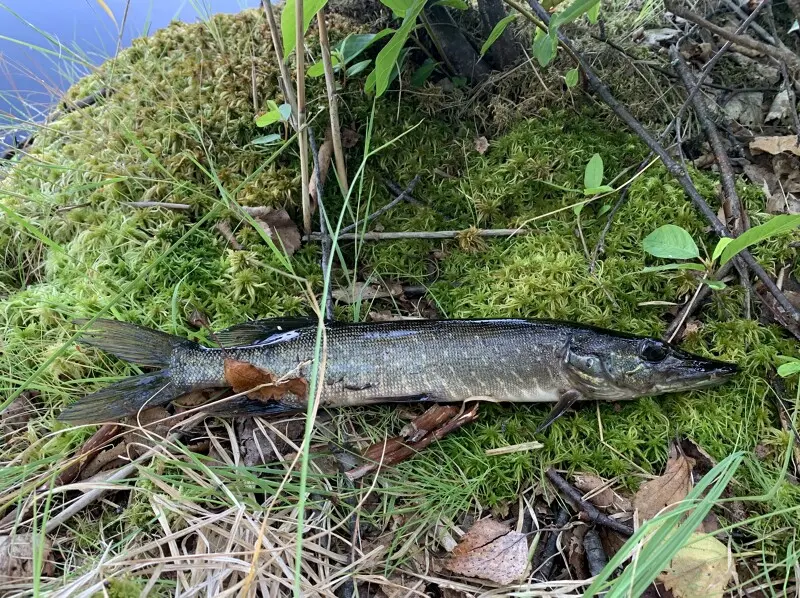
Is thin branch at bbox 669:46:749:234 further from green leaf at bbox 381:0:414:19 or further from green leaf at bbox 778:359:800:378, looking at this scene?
green leaf at bbox 381:0:414:19

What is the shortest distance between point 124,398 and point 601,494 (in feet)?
8.10

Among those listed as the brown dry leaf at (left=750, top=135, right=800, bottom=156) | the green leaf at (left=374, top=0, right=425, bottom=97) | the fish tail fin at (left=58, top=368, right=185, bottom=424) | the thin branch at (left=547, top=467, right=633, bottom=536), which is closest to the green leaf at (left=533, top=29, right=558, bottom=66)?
the green leaf at (left=374, top=0, right=425, bottom=97)

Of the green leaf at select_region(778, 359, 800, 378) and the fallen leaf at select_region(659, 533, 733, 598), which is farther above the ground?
the green leaf at select_region(778, 359, 800, 378)

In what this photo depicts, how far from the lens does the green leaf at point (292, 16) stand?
7.91ft

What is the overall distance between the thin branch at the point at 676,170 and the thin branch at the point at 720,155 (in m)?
0.11

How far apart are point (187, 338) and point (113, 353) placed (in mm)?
380

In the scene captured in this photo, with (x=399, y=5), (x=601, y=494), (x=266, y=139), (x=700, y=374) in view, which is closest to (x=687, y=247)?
(x=700, y=374)

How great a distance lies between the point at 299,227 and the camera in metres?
3.39

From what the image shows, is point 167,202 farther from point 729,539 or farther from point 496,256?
point 729,539

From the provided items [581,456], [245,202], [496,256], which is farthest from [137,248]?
[581,456]

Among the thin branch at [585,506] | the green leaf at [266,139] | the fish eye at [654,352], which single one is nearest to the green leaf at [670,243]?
the fish eye at [654,352]

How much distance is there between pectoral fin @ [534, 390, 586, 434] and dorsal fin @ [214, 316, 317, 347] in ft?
4.59

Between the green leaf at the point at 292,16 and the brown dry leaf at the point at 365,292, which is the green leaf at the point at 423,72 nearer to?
the green leaf at the point at 292,16

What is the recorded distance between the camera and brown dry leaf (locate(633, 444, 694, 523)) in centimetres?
232
